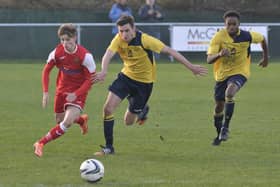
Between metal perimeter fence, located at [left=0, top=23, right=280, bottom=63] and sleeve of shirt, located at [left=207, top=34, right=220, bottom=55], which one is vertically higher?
metal perimeter fence, located at [left=0, top=23, right=280, bottom=63]

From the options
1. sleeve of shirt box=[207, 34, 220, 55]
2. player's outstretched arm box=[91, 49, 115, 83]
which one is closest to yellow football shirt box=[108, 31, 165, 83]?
player's outstretched arm box=[91, 49, 115, 83]

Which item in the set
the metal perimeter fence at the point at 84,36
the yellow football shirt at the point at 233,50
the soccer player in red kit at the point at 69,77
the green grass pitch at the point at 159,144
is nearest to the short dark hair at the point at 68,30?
the soccer player in red kit at the point at 69,77

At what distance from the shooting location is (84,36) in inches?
1123

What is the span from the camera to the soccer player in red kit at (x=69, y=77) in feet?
33.7

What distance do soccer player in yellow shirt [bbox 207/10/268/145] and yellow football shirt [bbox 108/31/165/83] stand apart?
981mm

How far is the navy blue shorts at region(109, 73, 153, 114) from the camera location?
35.7ft

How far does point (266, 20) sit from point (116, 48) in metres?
21.7

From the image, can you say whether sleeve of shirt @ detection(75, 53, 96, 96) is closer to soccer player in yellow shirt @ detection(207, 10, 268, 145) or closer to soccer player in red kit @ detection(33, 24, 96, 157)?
soccer player in red kit @ detection(33, 24, 96, 157)

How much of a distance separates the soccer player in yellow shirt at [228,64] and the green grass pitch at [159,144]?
1.21 ft

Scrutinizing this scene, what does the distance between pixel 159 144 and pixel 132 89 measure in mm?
977

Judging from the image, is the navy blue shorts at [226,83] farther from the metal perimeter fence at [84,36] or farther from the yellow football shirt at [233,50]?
the metal perimeter fence at [84,36]

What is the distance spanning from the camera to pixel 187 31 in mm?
28016

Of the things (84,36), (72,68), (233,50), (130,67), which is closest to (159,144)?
(130,67)

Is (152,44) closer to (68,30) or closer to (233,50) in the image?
(68,30)
